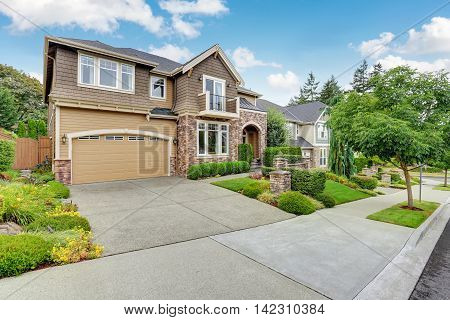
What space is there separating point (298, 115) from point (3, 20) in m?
26.2

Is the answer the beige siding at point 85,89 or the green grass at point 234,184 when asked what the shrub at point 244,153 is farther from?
the beige siding at point 85,89

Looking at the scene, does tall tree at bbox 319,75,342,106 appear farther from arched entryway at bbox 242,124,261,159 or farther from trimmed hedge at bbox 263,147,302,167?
trimmed hedge at bbox 263,147,302,167

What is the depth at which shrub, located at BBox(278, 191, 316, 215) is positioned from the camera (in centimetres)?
865

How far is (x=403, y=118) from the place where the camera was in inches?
379

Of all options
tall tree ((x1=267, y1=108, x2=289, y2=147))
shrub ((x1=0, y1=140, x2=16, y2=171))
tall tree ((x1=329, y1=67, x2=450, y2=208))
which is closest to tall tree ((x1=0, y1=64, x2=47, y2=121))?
shrub ((x1=0, y1=140, x2=16, y2=171))

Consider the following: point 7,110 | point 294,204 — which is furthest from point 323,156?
point 7,110

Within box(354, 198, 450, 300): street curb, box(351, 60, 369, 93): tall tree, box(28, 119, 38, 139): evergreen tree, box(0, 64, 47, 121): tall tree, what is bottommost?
box(354, 198, 450, 300): street curb

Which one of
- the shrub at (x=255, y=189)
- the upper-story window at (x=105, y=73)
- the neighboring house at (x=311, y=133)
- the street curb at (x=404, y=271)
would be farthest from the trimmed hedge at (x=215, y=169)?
the neighboring house at (x=311, y=133)

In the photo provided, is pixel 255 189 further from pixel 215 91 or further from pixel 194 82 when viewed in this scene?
pixel 215 91

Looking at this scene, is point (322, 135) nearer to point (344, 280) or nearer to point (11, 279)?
point (344, 280)

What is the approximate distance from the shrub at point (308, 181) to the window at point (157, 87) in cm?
992

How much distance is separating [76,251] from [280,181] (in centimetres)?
757

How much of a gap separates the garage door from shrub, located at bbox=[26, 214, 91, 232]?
6974mm

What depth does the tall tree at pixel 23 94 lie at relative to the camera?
99.7 ft
